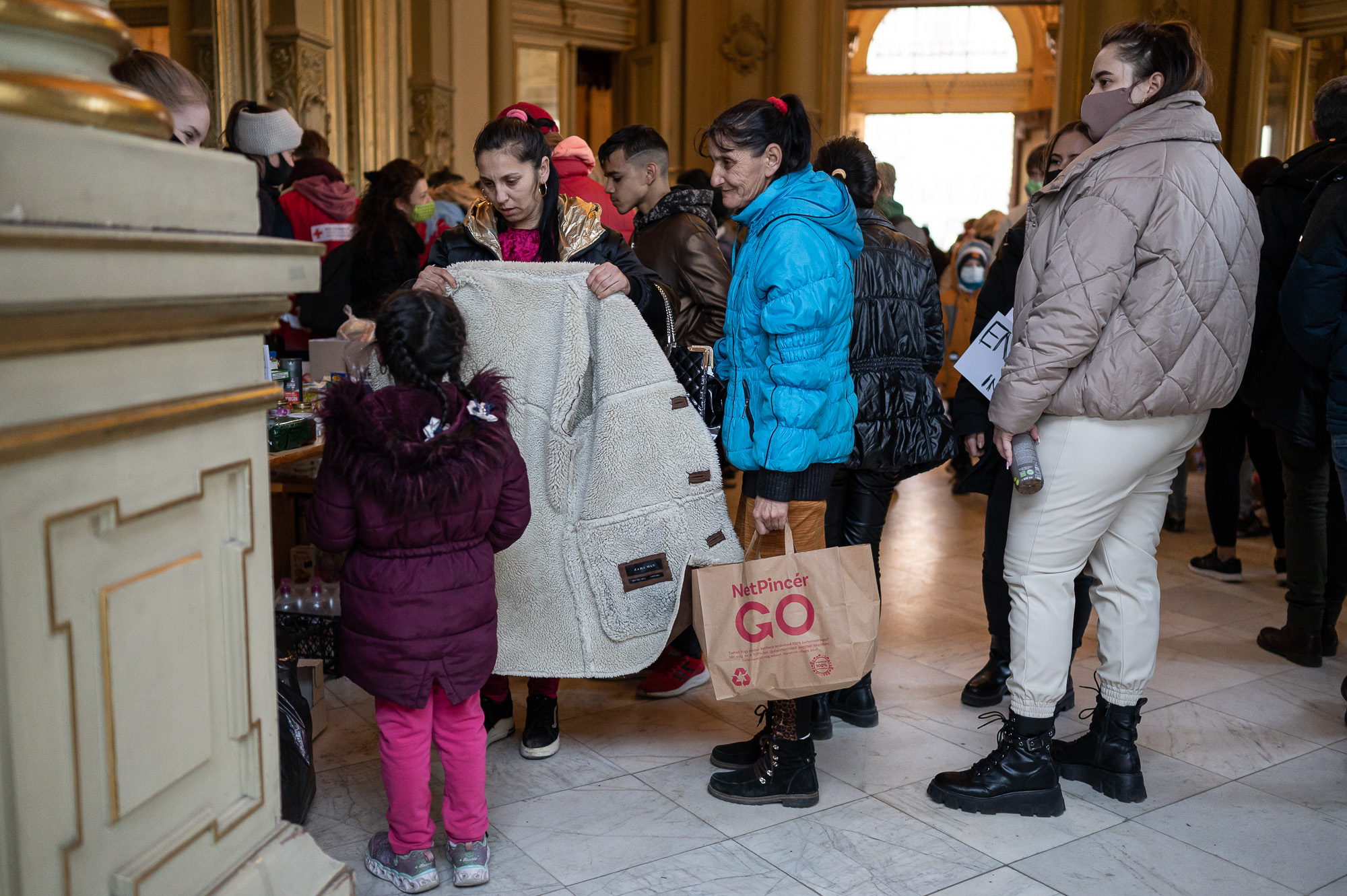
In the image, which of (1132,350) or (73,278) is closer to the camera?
(73,278)

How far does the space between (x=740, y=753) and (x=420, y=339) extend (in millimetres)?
1359

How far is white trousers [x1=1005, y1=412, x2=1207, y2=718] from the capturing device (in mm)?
2432

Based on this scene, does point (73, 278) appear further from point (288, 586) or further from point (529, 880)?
point (288, 586)

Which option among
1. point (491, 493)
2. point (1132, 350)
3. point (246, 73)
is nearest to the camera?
point (491, 493)

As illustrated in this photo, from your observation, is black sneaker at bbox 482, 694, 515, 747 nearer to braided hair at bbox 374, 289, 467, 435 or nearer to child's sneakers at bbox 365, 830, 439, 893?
child's sneakers at bbox 365, 830, 439, 893

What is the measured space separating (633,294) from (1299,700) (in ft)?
7.73

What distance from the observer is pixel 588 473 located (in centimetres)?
261

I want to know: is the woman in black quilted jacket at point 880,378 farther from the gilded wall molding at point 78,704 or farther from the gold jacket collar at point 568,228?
the gilded wall molding at point 78,704

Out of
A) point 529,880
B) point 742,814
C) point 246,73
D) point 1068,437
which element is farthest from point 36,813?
point 246,73

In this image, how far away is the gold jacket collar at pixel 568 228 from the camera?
271 centimetres

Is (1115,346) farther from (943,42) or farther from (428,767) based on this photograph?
(943,42)

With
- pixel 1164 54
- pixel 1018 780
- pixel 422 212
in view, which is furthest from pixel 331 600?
pixel 1164 54

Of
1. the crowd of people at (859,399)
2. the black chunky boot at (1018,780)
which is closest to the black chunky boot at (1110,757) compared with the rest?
the crowd of people at (859,399)

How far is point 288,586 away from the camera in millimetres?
3562
